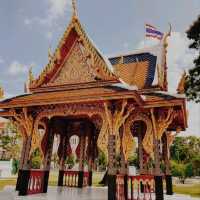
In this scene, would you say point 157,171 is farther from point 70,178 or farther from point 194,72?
point 194,72

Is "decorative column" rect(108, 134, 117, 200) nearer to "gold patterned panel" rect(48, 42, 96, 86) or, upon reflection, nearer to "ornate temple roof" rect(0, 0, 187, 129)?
"ornate temple roof" rect(0, 0, 187, 129)

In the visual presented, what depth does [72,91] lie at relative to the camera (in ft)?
28.7

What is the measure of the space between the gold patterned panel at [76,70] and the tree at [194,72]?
8252 millimetres

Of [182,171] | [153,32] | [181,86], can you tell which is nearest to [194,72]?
[153,32]

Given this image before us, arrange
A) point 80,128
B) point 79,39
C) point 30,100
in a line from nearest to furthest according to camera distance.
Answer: point 30,100
point 79,39
point 80,128

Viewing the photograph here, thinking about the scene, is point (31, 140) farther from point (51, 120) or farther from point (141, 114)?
point (141, 114)

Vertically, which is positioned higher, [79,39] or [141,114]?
[79,39]

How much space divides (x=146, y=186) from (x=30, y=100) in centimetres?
509

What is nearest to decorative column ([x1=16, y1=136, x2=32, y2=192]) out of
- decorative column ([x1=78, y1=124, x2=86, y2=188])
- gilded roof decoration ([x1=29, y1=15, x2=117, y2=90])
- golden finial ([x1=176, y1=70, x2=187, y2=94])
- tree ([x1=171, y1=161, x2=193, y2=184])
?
gilded roof decoration ([x1=29, y1=15, x2=117, y2=90])

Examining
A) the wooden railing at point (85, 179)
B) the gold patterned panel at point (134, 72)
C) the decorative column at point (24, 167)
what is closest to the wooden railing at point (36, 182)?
the decorative column at point (24, 167)

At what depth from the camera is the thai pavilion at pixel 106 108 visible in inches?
302

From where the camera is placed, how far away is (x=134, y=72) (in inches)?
425

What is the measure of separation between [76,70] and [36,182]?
4.72m

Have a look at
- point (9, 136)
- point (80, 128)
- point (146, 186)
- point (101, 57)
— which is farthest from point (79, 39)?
point (9, 136)
